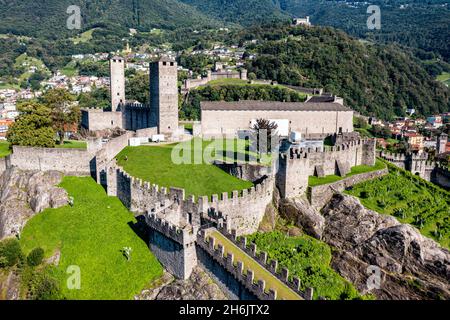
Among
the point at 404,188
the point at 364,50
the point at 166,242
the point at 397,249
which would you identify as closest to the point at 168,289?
the point at 166,242

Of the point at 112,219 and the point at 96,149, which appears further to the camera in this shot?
the point at 96,149

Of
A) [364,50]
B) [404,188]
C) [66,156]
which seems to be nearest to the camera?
[66,156]

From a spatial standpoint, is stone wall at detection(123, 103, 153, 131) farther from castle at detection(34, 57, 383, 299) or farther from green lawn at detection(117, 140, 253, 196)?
green lawn at detection(117, 140, 253, 196)

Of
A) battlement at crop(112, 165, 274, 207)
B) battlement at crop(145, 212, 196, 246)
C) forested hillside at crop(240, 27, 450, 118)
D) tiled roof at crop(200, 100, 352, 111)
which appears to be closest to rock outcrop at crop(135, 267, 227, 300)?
battlement at crop(145, 212, 196, 246)

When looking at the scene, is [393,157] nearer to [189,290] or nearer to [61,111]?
[189,290]

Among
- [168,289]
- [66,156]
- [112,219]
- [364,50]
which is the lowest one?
[168,289]
